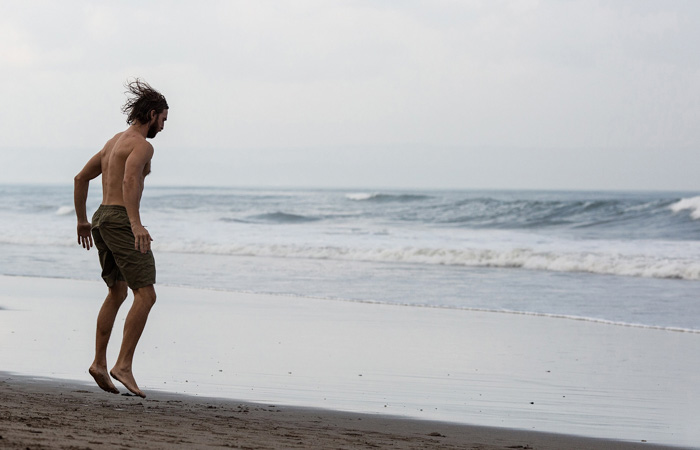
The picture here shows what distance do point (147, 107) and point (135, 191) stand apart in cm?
51

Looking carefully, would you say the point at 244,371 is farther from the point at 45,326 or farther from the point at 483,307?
the point at 483,307

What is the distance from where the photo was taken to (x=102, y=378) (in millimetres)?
4621

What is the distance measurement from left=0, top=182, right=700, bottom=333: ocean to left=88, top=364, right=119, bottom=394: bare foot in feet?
19.8

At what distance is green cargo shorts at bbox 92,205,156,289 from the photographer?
15.0ft

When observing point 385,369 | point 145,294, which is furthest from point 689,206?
point 145,294

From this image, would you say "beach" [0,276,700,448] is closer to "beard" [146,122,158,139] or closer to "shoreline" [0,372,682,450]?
"shoreline" [0,372,682,450]

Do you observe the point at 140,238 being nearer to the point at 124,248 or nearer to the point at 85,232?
the point at 124,248

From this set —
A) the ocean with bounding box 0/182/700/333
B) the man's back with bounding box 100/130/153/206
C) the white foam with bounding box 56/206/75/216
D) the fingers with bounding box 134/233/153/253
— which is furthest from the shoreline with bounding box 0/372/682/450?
the white foam with bounding box 56/206/75/216

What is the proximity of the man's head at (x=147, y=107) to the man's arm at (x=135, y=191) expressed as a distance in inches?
7.8

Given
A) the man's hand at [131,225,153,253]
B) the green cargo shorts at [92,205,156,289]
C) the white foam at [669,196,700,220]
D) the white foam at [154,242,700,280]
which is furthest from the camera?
the white foam at [669,196,700,220]

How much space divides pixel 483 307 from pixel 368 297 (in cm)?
155

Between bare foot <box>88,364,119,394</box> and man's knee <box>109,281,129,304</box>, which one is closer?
bare foot <box>88,364,119,394</box>

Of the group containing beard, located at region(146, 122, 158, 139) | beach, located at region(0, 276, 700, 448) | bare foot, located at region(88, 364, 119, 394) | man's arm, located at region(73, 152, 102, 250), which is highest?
beard, located at region(146, 122, 158, 139)

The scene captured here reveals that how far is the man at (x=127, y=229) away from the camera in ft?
14.9
